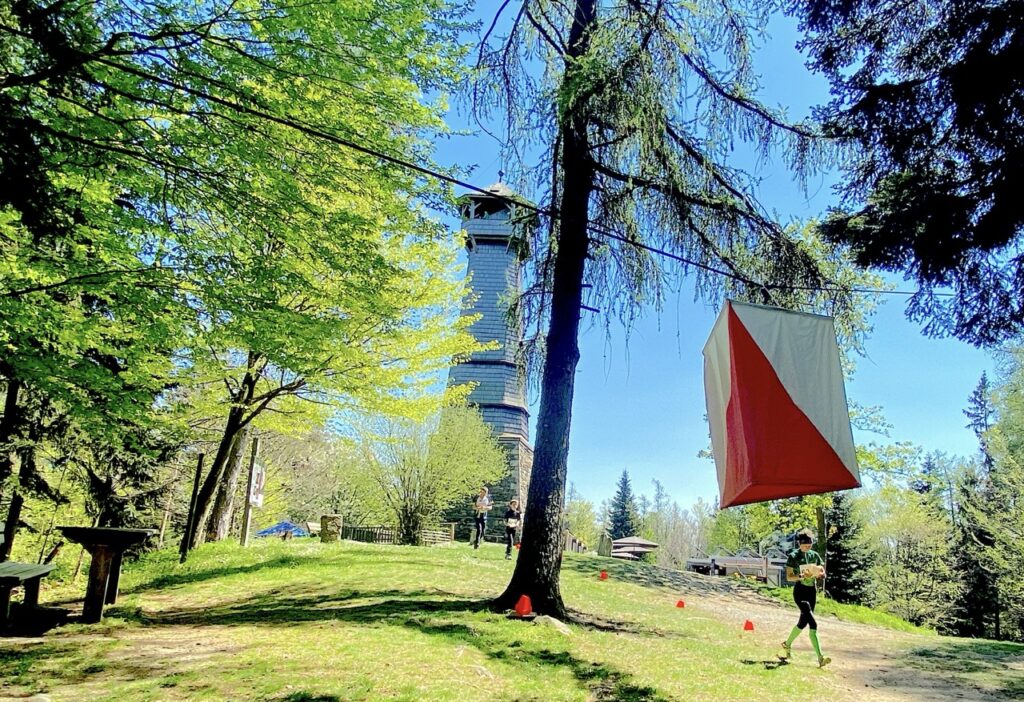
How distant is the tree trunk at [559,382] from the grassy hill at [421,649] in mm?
645

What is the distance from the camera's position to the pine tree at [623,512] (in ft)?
177

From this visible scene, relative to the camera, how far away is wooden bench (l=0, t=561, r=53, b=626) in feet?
17.8

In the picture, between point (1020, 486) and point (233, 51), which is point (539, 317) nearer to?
point (233, 51)

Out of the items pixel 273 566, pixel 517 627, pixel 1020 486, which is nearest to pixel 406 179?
pixel 517 627

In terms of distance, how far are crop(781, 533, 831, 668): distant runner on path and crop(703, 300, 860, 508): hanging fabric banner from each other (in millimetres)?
3874

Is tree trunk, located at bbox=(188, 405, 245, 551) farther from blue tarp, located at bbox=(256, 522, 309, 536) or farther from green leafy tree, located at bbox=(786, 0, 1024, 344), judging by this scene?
blue tarp, located at bbox=(256, 522, 309, 536)

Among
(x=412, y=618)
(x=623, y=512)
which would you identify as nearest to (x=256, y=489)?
(x=412, y=618)

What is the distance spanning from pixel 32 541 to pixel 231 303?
9269 mm

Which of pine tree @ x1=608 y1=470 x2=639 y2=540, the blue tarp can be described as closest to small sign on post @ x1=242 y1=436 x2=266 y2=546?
the blue tarp

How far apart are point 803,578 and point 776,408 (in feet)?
14.5

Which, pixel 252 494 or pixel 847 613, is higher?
pixel 252 494

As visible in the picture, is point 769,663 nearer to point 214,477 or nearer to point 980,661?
point 980,661

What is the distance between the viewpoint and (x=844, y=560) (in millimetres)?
23109

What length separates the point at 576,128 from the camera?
7.38m
